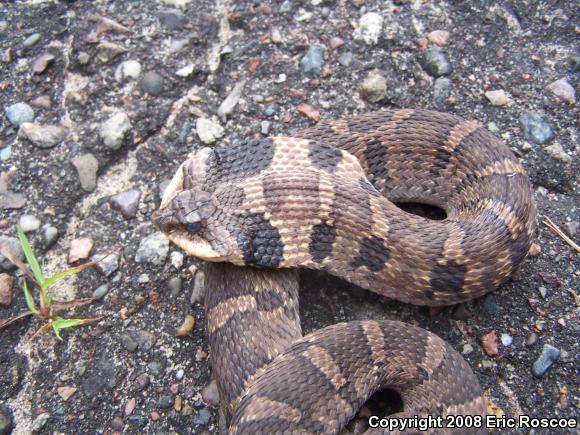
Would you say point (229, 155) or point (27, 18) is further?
point (27, 18)

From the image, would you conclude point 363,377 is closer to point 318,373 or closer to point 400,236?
point 318,373

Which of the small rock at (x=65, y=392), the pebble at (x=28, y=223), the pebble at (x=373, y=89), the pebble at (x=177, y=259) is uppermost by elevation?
the pebble at (x=373, y=89)

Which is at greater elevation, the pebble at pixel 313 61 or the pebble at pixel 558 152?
the pebble at pixel 313 61

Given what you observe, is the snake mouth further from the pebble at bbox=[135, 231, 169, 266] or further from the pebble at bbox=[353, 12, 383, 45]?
the pebble at bbox=[353, 12, 383, 45]

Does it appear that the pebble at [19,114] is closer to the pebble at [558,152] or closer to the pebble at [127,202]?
the pebble at [127,202]

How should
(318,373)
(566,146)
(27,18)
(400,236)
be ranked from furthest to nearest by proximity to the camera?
(27,18)
(566,146)
(400,236)
(318,373)

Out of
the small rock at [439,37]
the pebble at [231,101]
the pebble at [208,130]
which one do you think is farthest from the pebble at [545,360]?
the pebble at [231,101]

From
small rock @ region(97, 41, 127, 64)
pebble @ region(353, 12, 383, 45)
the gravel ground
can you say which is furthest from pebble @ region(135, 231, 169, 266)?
pebble @ region(353, 12, 383, 45)

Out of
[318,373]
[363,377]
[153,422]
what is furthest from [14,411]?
[363,377]
